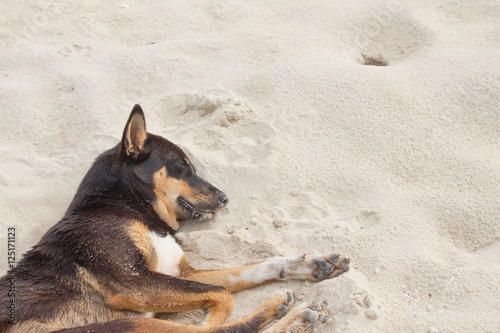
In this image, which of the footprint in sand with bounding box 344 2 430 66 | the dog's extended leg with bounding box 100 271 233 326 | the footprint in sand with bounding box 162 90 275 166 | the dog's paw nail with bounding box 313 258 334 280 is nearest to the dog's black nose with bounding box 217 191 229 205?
the footprint in sand with bounding box 162 90 275 166

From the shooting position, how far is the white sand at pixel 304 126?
5281 millimetres

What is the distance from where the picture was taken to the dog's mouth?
574 centimetres

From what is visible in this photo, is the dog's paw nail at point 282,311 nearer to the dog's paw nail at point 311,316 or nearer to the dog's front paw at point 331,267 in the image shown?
the dog's paw nail at point 311,316

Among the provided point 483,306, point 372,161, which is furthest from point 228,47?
point 483,306

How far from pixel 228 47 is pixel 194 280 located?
126 inches

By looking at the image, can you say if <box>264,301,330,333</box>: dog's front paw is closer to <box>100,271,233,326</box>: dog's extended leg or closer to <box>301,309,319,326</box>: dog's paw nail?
<box>301,309,319,326</box>: dog's paw nail

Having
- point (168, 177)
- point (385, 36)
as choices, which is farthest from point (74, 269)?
point (385, 36)

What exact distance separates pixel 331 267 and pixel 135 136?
1821 mm

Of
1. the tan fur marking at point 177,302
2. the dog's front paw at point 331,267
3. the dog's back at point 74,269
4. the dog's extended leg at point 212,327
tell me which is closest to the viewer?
the dog's extended leg at point 212,327

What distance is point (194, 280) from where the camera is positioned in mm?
5418

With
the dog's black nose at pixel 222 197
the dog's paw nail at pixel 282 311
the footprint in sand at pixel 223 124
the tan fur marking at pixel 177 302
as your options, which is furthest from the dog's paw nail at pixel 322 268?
the footprint in sand at pixel 223 124

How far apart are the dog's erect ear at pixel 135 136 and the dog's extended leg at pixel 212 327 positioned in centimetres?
145

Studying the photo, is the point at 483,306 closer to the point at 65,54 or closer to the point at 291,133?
the point at 291,133

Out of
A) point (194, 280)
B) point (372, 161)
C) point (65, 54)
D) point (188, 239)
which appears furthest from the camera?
point (65, 54)
